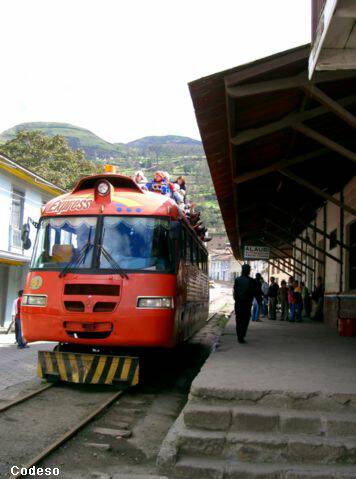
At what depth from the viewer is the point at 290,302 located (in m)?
18.5

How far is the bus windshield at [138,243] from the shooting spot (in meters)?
7.84

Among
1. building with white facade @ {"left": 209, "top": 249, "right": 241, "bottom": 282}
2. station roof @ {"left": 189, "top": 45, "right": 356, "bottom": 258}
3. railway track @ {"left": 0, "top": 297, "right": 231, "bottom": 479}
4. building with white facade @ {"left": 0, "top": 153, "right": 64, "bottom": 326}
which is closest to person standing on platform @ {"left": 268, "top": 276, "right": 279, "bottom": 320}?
station roof @ {"left": 189, "top": 45, "right": 356, "bottom": 258}

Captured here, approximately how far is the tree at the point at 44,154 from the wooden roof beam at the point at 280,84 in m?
29.8

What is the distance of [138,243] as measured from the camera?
26.1 feet

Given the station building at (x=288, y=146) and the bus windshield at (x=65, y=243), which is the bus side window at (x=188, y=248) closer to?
the station building at (x=288, y=146)

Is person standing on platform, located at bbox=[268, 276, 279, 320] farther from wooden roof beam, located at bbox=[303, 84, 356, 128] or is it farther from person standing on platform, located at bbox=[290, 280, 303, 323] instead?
wooden roof beam, located at bbox=[303, 84, 356, 128]

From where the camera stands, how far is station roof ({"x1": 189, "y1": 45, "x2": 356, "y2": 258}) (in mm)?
7062

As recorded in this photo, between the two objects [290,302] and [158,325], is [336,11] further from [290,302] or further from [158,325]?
[290,302]

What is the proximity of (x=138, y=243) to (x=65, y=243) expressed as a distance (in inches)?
46.4

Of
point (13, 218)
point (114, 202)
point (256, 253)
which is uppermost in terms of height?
point (13, 218)

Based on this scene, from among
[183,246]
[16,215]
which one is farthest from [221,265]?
[183,246]

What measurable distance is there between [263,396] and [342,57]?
3.32 m

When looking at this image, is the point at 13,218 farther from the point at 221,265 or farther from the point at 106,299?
the point at 221,265

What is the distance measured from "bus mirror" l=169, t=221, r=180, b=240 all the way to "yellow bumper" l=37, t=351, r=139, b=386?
188cm
